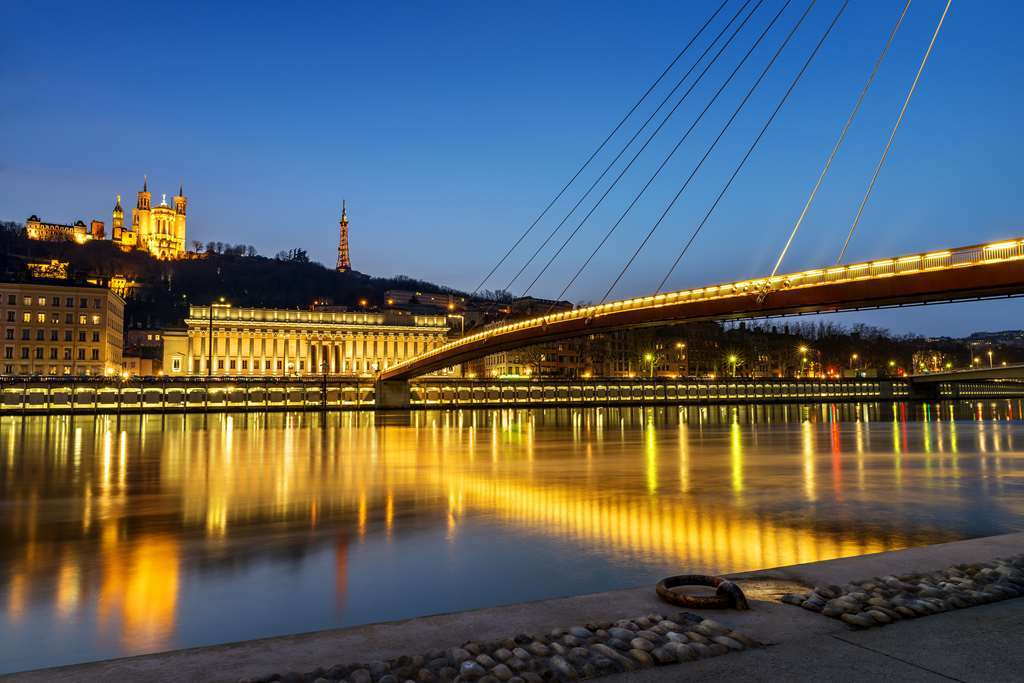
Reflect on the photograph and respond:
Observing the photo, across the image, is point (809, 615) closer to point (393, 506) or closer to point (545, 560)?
point (545, 560)

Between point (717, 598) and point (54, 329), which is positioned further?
point (54, 329)

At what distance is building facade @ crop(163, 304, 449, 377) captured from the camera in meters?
151

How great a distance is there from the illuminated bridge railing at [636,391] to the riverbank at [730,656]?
85955 millimetres

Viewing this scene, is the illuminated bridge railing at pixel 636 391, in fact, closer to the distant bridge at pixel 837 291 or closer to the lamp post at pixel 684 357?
the lamp post at pixel 684 357

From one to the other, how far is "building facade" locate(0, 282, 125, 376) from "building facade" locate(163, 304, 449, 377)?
25384 millimetres

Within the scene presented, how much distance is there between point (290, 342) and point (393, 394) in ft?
260

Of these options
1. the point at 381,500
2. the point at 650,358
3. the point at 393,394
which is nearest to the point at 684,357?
the point at 650,358

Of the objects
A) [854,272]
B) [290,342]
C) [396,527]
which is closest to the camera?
[396,527]

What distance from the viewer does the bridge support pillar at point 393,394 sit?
288 ft

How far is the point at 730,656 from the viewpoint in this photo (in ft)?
18.1

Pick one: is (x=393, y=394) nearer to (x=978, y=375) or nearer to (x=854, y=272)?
(x=854, y=272)

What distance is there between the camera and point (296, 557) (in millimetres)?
10930

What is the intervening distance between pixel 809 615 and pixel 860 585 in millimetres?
1257

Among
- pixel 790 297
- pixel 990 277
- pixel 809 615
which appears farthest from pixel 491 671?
pixel 790 297
